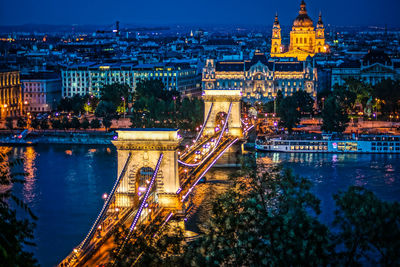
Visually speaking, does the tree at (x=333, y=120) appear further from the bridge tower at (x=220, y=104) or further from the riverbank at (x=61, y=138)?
the riverbank at (x=61, y=138)

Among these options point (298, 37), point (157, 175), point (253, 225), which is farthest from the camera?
point (298, 37)

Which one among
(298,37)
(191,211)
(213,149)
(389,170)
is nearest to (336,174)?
(389,170)

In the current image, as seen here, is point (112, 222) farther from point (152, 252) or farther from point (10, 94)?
point (10, 94)

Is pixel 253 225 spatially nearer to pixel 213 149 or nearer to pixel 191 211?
pixel 191 211

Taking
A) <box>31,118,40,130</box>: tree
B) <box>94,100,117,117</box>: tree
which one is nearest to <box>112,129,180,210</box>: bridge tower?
<box>31,118,40,130</box>: tree

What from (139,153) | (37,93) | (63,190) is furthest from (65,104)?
(139,153)

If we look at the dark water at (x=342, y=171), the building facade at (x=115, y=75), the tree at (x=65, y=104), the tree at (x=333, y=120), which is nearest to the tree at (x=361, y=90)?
the tree at (x=333, y=120)

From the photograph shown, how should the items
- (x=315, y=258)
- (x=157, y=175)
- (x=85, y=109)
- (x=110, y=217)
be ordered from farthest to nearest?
(x=85, y=109) < (x=157, y=175) < (x=110, y=217) < (x=315, y=258)

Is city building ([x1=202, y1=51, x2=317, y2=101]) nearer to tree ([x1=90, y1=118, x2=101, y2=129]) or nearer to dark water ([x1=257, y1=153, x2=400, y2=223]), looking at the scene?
tree ([x1=90, y1=118, x2=101, y2=129])
